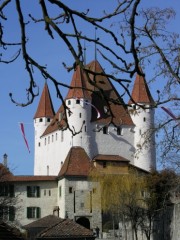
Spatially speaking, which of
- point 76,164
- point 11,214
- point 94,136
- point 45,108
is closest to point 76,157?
point 76,164

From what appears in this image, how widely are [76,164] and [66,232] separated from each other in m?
33.1

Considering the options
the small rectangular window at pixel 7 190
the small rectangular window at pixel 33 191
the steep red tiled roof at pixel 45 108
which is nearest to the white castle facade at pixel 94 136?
the steep red tiled roof at pixel 45 108

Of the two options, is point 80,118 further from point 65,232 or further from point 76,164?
point 65,232

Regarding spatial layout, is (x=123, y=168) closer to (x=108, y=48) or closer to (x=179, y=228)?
(x=179, y=228)

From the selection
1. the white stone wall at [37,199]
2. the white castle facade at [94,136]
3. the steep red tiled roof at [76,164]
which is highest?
the white castle facade at [94,136]

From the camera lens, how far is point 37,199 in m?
→ 57.5

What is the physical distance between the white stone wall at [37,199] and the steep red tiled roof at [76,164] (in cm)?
186

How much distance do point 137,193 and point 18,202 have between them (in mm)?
12593

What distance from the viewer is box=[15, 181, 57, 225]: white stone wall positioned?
56281mm

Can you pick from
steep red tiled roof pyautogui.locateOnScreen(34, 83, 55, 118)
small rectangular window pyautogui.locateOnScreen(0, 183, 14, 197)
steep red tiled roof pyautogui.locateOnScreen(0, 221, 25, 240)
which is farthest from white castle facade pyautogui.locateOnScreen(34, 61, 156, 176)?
steep red tiled roof pyautogui.locateOnScreen(0, 221, 25, 240)

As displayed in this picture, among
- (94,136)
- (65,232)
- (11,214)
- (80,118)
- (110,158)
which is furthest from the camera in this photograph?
(94,136)

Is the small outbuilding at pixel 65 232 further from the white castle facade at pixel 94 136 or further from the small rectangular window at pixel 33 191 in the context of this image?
the white castle facade at pixel 94 136

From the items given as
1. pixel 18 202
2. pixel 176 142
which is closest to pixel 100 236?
pixel 18 202

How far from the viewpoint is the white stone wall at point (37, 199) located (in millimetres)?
56281
